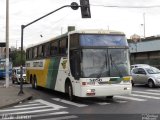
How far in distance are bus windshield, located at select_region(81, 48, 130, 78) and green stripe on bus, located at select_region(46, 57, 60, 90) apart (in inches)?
155

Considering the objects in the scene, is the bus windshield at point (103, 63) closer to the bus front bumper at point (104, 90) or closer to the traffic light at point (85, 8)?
the bus front bumper at point (104, 90)

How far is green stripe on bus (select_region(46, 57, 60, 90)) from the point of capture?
22.8m

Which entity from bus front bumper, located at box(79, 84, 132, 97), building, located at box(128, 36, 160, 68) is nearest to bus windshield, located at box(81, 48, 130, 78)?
bus front bumper, located at box(79, 84, 132, 97)

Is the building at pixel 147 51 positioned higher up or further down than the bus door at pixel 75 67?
higher up

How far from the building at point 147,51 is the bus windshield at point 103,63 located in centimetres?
4138

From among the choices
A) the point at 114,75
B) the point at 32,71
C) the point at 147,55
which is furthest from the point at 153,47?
the point at 114,75

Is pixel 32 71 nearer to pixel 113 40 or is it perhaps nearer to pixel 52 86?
pixel 52 86

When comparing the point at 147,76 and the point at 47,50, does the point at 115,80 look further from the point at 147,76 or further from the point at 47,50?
the point at 147,76

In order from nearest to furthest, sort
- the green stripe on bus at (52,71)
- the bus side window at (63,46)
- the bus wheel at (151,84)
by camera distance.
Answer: the bus side window at (63,46) < the green stripe on bus at (52,71) < the bus wheel at (151,84)

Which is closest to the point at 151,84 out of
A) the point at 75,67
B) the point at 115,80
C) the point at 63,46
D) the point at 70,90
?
the point at 63,46

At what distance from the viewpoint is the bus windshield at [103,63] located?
18.5m

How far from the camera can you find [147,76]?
2967cm

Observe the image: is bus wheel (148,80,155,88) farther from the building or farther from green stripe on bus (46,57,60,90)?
the building

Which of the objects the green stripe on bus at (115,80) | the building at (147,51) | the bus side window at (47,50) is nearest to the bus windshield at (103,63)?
the green stripe on bus at (115,80)
